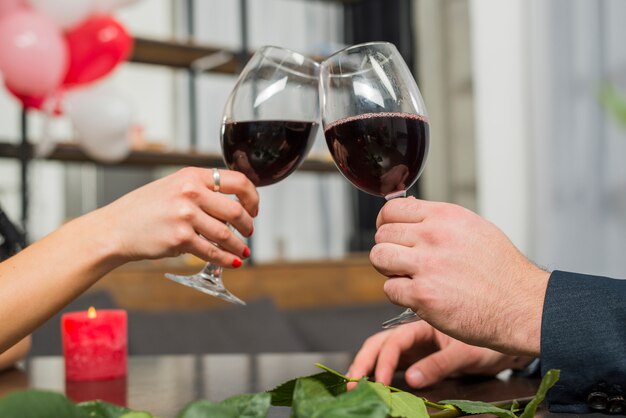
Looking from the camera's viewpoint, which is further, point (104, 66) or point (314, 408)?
point (104, 66)

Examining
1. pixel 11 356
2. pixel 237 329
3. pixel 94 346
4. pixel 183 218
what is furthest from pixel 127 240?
pixel 237 329

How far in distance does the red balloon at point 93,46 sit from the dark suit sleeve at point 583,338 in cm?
219

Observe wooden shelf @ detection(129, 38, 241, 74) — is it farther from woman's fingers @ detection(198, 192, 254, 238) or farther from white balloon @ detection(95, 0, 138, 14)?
woman's fingers @ detection(198, 192, 254, 238)

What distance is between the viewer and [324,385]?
1.54 ft

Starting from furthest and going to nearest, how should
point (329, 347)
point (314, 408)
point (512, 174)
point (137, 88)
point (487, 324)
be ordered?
point (137, 88) < point (512, 174) < point (329, 347) < point (487, 324) < point (314, 408)

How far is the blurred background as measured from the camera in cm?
313

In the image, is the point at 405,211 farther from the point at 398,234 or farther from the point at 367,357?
the point at 367,357

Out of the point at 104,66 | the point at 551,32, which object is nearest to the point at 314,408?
the point at 104,66

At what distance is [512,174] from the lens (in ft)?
12.5

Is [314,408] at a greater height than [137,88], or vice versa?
[137,88]

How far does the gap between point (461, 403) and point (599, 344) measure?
22 cm

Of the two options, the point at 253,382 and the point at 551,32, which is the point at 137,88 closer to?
the point at 551,32

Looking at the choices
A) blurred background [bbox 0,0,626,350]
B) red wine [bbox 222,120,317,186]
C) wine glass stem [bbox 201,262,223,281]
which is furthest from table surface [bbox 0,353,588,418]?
blurred background [bbox 0,0,626,350]

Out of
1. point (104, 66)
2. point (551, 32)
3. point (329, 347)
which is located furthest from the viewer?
point (551, 32)
